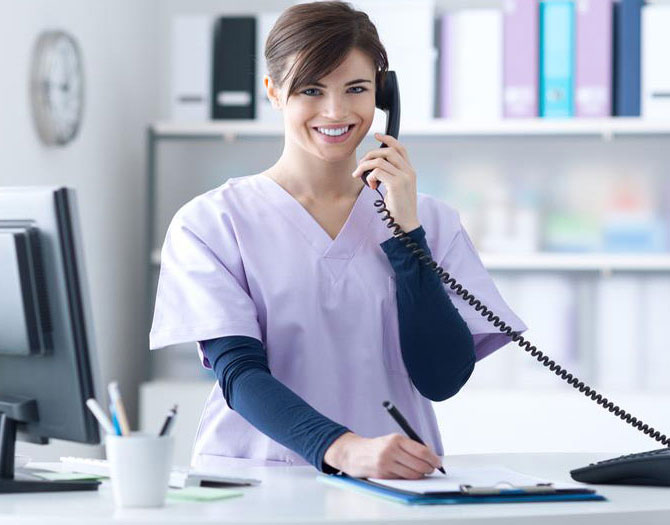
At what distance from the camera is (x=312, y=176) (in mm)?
1725

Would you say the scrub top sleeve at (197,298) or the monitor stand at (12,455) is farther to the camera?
the scrub top sleeve at (197,298)

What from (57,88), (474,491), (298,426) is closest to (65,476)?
(298,426)

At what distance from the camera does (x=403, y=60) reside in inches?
133

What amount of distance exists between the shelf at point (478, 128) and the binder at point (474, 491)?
226cm

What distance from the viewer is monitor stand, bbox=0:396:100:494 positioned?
4.05 ft

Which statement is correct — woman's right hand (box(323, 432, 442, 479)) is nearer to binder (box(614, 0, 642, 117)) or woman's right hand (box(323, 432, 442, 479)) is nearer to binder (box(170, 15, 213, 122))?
binder (box(614, 0, 642, 117))

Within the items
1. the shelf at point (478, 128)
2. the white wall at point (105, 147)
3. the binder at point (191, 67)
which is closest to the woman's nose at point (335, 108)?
the white wall at point (105, 147)

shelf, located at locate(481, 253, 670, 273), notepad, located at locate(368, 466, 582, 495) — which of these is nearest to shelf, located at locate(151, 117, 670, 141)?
shelf, located at locate(481, 253, 670, 273)

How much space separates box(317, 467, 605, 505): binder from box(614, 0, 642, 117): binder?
2.30 metres

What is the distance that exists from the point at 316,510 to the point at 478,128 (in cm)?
247

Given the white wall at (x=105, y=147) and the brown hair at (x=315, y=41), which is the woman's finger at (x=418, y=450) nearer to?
the brown hair at (x=315, y=41)

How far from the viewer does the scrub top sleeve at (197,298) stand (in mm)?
1521

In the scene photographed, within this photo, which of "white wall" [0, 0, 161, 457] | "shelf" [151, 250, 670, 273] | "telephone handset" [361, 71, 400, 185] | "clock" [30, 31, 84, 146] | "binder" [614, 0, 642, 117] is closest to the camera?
"telephone handset" [361, 71, 400, 185]

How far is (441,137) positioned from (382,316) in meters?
2.07
